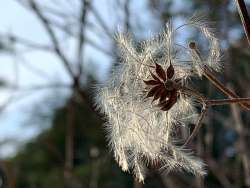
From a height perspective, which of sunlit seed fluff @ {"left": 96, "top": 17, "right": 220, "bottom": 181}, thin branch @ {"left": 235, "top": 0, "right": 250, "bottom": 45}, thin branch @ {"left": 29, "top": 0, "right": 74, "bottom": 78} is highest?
thin branch @ {"left": 29, "top": 0, "right": 74, "bottom": 78}

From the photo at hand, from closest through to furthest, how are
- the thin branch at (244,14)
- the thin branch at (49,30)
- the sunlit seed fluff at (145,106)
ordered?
the thin branch at (244,14) < the sunlit seed fluff at (145,106) < the thin branch at (49,30)

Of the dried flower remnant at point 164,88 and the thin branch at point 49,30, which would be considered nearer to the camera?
the dried flower remnant at point 164,88

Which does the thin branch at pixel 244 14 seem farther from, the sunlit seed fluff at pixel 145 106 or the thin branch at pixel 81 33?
the thin branch at pixel 81 33

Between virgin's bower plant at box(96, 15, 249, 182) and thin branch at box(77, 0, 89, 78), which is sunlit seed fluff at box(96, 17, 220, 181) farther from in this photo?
thin branch at box(77, 0, 89, 78)

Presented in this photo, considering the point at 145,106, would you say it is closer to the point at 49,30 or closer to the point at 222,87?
the point at 222,87

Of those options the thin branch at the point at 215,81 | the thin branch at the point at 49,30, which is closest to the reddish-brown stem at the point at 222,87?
the thin branch at the point at 215,81

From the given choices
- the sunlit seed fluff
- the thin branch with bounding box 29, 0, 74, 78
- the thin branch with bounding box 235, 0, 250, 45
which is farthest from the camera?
the thin branch with bounding box 29, 0, 74, 78

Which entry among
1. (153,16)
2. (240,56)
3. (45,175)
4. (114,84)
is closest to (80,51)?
(153,16)

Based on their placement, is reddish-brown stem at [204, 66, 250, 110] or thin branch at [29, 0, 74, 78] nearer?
reddish-brown stem at [204, 66, 250, 110]

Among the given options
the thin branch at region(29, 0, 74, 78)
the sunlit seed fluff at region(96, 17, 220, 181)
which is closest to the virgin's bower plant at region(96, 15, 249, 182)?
the sunlit seed fluff at region(96, 17, 220, 181)
